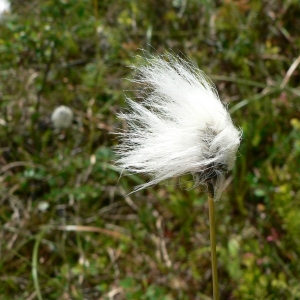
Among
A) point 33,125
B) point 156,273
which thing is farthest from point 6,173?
point 156,273

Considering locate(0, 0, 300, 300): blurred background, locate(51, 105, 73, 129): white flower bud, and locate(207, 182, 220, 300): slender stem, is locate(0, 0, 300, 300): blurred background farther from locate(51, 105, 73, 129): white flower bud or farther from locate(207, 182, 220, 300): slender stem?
locate(207, 182, 220, 300): slender stem

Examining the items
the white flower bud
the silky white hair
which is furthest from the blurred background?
the silky white hair

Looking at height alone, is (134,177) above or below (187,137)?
below

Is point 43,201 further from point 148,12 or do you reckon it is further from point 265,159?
point 148,12

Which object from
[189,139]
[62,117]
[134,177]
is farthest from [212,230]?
[62,117]

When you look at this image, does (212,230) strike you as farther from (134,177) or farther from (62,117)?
(62,117)

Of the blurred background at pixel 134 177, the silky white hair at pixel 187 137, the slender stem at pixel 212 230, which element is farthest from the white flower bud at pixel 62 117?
the slender stem at pixel 212 230
